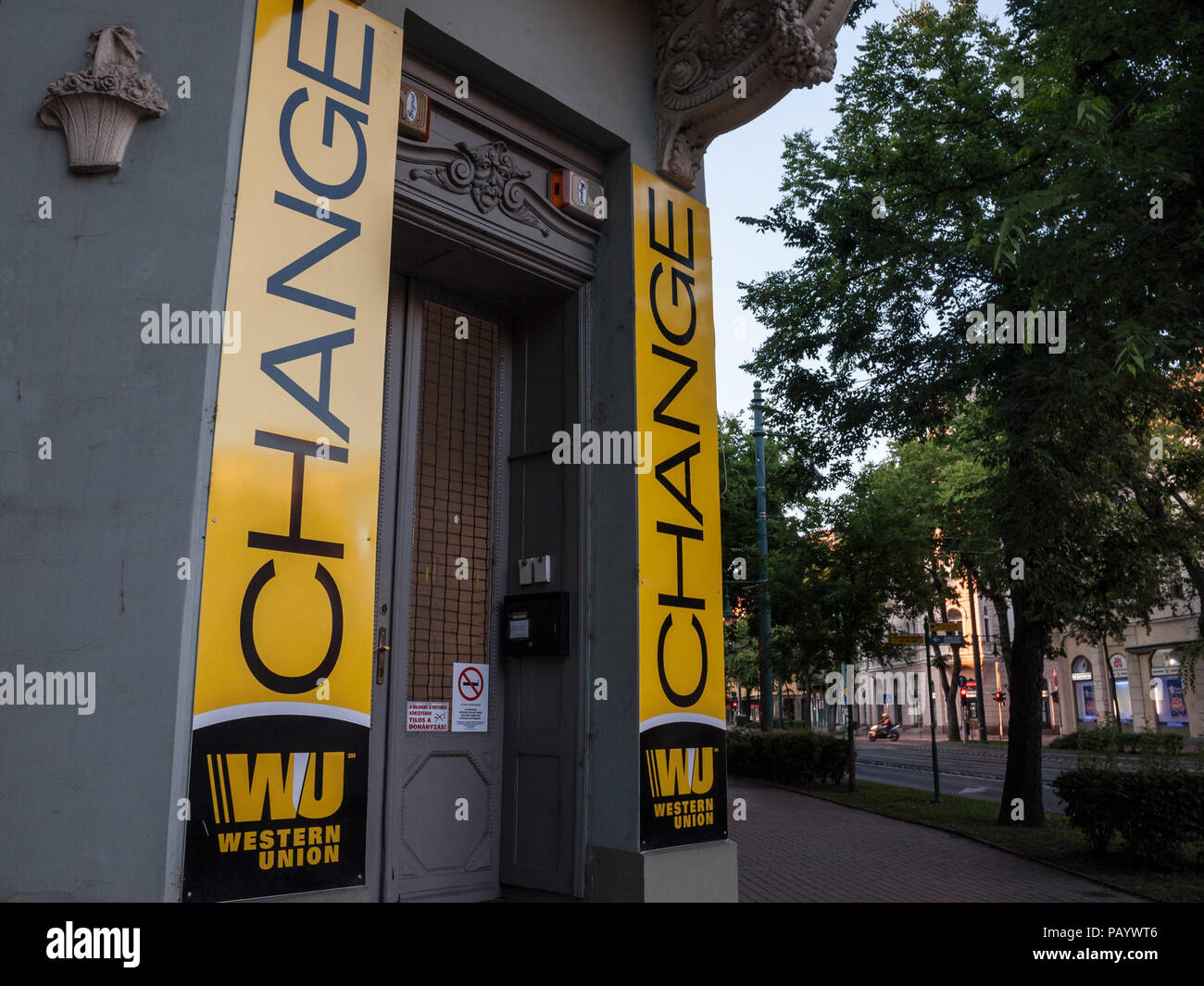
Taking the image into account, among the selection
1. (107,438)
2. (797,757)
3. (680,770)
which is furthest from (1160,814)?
(797,757)

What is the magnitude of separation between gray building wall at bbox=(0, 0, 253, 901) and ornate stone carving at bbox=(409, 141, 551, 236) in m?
1.58

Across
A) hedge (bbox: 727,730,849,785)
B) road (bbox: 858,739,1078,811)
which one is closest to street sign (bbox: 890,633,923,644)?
hedge (bbox: 727,730,849,785)

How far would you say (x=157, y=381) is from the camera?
13.2 ft

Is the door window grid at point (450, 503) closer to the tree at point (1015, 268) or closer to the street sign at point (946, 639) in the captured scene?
the tree at point (1015, 268)

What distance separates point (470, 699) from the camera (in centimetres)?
624

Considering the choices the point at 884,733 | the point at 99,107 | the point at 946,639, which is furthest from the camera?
the point at 884,733

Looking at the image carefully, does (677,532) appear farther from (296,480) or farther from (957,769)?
(957,769)

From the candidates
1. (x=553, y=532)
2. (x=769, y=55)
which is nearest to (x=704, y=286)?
(x=769, y=55)

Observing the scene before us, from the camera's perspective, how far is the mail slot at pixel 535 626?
6.18 m

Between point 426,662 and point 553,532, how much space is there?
1283 mm

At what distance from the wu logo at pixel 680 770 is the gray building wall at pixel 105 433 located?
3.08 meters

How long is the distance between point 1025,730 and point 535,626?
11.1 m

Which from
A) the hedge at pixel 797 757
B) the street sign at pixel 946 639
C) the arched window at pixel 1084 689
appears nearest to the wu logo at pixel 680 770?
the street sign at pixel 946 639
